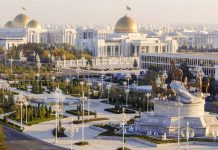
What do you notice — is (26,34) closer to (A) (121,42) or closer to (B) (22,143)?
(A) (121,42)

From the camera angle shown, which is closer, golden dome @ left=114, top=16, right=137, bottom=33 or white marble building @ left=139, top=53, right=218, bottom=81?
white marble building @ left=139, top=53, right=218, bottom=81

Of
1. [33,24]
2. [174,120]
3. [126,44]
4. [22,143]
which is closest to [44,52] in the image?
[126,44]

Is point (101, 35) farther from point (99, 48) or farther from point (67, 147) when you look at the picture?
point (67, 147)

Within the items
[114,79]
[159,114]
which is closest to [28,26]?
[114,79]

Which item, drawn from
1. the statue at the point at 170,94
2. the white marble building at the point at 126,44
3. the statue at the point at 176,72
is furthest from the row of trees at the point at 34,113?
the white marble building at the point at 126,44

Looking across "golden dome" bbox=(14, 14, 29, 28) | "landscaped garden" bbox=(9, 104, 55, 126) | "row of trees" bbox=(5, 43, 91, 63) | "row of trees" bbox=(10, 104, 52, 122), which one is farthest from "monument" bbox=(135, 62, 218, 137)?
"golden dome" bbox=(14, 14, 29, 28)

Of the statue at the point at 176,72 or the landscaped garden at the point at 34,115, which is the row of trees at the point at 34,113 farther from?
the statue at the point at 176,72

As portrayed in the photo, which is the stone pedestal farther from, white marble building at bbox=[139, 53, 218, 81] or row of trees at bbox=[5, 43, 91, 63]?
row of trees at bbox=[5, 43, 91, 63]
